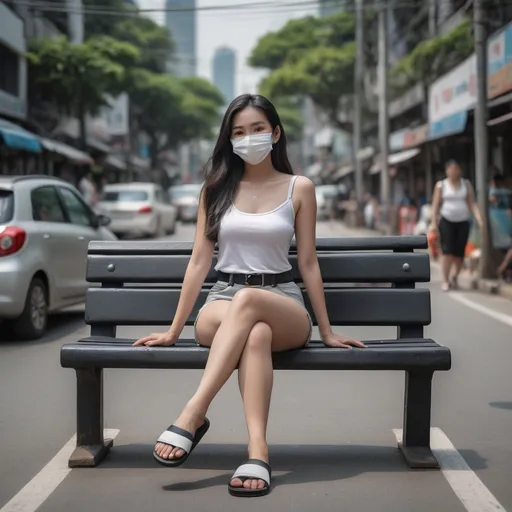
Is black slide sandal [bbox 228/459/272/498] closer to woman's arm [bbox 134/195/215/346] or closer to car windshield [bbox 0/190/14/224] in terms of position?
woman's arm [bbox 134/195/215/346]

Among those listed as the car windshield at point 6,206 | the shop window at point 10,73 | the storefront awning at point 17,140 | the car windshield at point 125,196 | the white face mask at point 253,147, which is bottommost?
the car windshield at point 6,206

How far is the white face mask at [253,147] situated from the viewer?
14.8ft

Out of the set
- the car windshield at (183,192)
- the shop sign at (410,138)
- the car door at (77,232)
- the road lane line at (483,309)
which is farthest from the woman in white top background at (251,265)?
the car windshield at (183,192)

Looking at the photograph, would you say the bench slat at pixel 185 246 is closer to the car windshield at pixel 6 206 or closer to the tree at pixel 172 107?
the car windshield at pixel 6 206

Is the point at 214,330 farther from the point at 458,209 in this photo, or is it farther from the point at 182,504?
the point at 458,209

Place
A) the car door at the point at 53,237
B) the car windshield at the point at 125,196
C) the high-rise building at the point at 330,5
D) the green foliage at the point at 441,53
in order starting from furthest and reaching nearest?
the car windshield at the point at 125,196
the green foliage at the point at 441,53
the high-rise building at the point at 330,5
the car door at the point at 53,237

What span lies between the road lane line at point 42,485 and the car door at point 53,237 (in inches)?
171

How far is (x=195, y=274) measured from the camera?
→ 4488 mm

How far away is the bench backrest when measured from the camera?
182 inches

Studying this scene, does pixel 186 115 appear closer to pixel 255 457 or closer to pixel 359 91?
pixel 359 91

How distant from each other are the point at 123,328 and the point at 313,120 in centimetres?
8954

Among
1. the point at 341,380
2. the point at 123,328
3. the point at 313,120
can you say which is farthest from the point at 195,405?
the point at 313,120

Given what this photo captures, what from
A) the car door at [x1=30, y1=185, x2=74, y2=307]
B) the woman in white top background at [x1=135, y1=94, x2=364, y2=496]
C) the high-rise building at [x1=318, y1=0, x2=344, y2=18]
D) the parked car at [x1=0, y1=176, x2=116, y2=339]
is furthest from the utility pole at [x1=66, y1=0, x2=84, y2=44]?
the woman in white top background at [x1=135, y1=94, x2=364, y2=496]

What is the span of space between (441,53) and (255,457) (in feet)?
86.5
